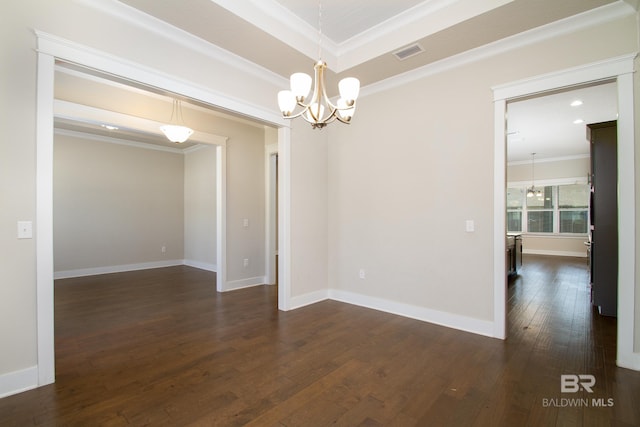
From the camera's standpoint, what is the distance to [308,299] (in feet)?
13.8

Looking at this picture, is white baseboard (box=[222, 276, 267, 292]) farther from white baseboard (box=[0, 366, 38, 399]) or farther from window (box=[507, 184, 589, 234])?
window (box=[507, 184, 589, 234])

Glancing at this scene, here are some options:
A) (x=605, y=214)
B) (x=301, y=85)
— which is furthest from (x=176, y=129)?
(x=605, y=214)

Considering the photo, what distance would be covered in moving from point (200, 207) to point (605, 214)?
7.65 meters

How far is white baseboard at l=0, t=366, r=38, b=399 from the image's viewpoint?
1996 mm

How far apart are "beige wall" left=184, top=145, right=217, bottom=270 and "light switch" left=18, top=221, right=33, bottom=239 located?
4801 mm

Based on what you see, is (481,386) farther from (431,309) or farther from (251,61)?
(251,61)

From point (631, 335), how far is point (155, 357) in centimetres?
413

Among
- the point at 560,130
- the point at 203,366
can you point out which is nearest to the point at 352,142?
the point at 203,366

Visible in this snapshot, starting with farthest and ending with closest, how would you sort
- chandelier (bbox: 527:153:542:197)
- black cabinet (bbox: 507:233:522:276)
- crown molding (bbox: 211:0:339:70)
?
chandelier (bbox: 527:153:542:197)
black cabinet (bbox: 507:233:522:276)
crown molding (bbox: 211:0:339:70)

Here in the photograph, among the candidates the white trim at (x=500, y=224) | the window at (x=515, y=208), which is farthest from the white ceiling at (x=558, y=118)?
the window at (x=515, y=208)

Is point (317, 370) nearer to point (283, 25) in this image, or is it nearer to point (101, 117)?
point (283, 25)

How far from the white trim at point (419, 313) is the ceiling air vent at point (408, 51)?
2977 millimetres

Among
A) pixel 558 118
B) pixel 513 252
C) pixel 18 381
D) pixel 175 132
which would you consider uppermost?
pixel 558 118

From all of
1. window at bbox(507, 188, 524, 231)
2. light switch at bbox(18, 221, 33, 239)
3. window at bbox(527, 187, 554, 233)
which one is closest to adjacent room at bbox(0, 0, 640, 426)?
light switch at bbox(18, 221, 33, 239)
